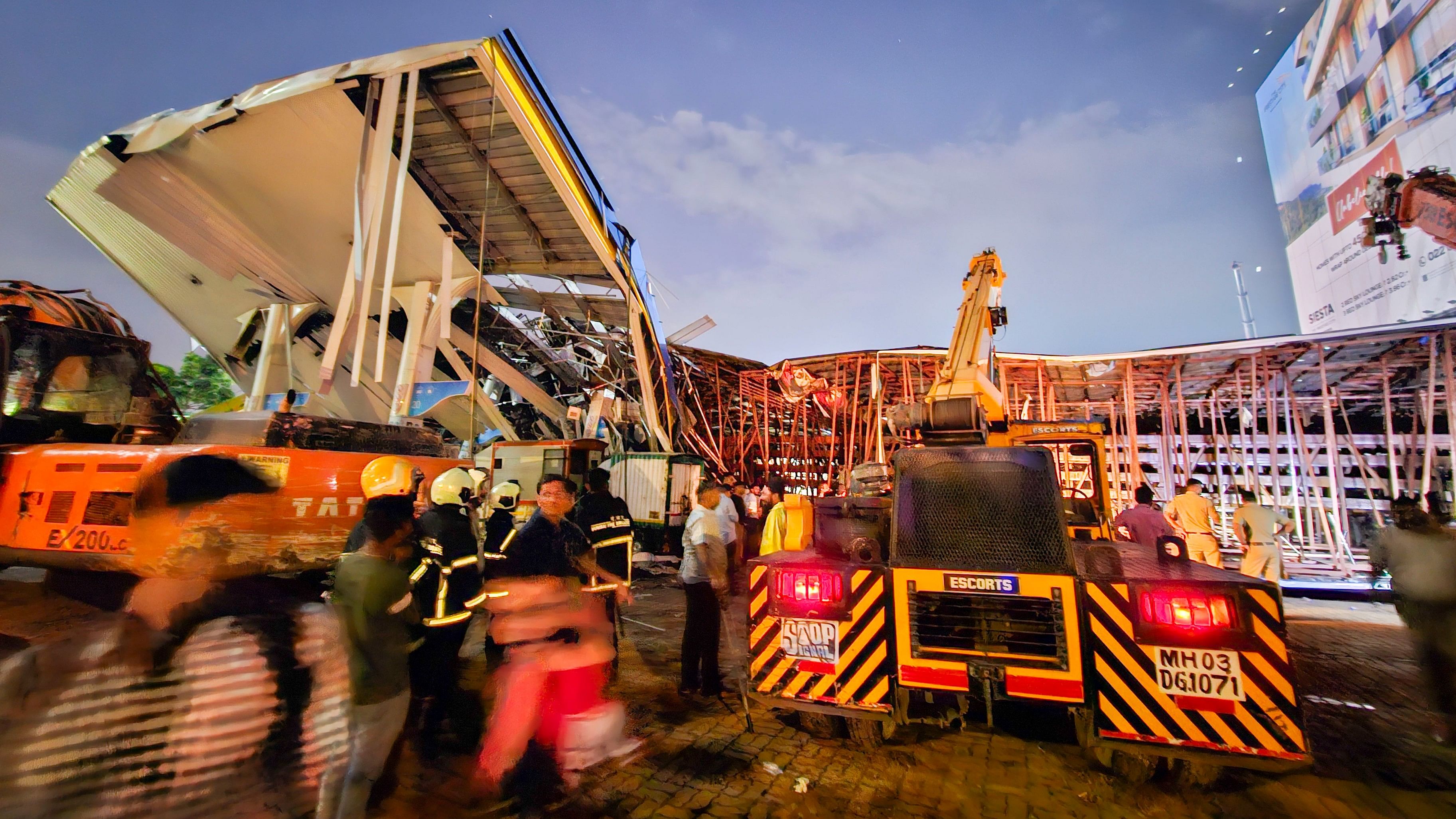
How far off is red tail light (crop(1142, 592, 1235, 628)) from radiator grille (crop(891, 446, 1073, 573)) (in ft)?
1.42

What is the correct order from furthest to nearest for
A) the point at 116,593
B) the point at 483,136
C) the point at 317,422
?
1. the point at 483,136
2. the point at 317,422
3. the point at 116,593

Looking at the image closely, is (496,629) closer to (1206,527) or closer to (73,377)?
(73,377)

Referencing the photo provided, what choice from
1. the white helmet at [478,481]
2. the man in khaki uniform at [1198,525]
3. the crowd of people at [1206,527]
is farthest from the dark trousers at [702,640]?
the man in khaki uniform at [1198,525]

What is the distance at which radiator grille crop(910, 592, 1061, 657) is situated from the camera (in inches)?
129

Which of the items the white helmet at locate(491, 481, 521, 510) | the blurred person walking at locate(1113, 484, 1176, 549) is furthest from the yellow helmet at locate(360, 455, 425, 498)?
the blurred person walking at locate(1113, 484, 1176, 549)

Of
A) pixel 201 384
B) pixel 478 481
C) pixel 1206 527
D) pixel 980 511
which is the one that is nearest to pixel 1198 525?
pixel 1206 527

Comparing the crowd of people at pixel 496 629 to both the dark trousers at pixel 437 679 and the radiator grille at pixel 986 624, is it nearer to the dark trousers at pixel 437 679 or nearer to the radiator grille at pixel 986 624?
the dark trousers at pixel 437 679

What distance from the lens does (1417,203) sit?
924cm

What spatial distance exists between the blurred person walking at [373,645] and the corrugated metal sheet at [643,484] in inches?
405

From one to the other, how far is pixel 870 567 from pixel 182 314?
1824 centimetres

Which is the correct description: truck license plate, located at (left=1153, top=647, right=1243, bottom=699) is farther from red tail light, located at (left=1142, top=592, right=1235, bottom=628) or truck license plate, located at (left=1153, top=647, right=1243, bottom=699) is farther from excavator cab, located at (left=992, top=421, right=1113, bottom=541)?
excavator cab, located at (left=992, top=421, right=1113, bottom=541)

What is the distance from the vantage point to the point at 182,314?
45.4 feet

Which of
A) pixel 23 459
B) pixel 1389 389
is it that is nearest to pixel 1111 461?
pixel 1389 389

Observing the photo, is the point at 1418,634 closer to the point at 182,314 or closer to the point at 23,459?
the point at 23,459
